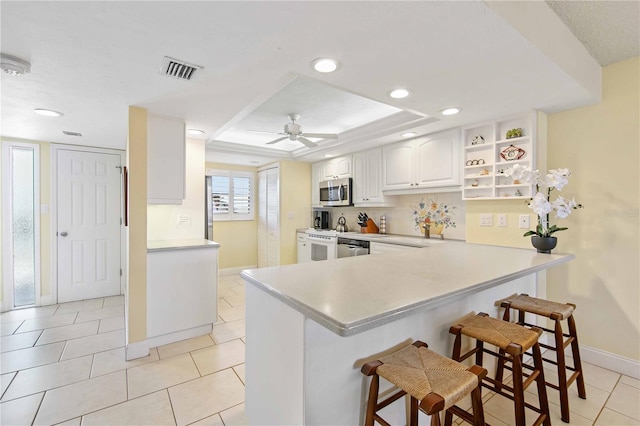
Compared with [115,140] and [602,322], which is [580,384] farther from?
[115,140]

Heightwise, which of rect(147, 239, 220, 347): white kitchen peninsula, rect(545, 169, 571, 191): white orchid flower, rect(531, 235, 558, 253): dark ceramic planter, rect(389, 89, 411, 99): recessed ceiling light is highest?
rect(389, 89, 411, 99): recessed ceiling light

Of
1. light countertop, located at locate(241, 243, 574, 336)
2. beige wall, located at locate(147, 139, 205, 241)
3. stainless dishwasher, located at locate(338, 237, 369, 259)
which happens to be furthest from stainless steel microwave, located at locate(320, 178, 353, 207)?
light countertop, located at locate(241, 243, 574, 336)

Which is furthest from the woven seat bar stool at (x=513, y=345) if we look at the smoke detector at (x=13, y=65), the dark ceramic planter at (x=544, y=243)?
the smoke detector at (x=13, y=65)

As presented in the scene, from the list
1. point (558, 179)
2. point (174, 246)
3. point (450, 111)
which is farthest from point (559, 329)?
point (174, 246)

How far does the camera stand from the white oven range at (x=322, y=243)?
454 centimetres

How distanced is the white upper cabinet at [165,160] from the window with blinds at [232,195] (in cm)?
260

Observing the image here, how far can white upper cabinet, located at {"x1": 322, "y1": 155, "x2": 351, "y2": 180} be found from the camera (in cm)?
468

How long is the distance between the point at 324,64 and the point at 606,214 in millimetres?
2527

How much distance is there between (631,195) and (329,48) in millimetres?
2545

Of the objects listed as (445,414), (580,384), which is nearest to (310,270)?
(445,414)

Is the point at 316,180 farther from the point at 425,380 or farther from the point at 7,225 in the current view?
the point at 425,380

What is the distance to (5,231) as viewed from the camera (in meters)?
3.56

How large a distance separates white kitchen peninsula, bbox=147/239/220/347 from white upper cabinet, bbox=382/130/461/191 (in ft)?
7.84

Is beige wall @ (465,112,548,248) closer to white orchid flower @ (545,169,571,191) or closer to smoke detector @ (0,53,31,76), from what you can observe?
white orchid flower @ (545,169,571,191)
